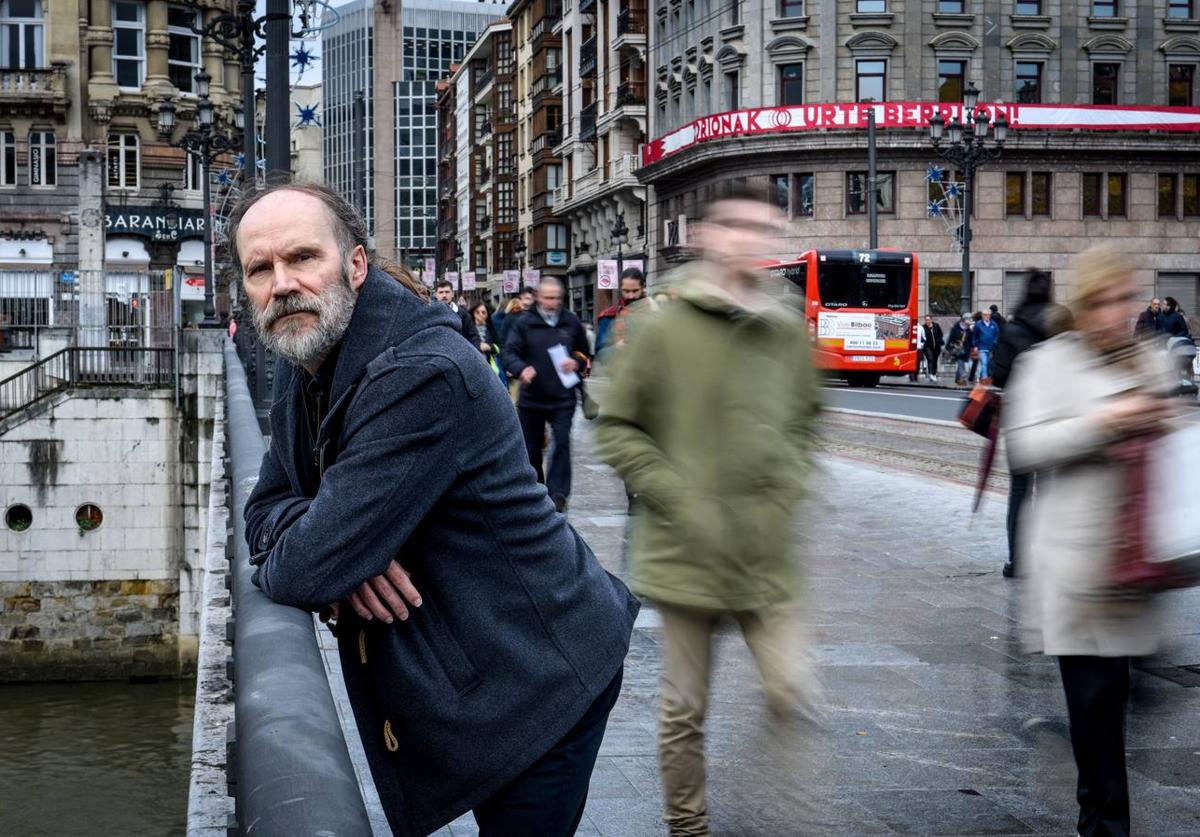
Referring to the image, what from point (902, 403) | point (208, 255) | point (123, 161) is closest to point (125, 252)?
Result: point (123, 161)

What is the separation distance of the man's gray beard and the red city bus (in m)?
33.5

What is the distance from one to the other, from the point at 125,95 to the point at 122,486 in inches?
782

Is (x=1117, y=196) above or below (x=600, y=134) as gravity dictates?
below

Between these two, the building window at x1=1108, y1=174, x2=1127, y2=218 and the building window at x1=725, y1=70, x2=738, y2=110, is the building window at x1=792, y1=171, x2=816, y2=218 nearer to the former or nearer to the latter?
the building window at x1=725, y1=70, x2=738, y2=110

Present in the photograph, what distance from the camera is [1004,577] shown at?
9.65m

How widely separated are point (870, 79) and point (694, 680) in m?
48.2

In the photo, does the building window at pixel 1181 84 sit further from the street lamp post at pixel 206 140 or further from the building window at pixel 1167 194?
the street lamp post at pixel 206 140

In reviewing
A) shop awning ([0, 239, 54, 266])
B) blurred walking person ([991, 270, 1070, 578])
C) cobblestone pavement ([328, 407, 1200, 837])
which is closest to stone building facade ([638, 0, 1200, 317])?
→ shop awning ([0, 239, 54, 266])

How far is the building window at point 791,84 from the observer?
51.3 metres

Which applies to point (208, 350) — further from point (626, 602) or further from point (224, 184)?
point (626, 602)

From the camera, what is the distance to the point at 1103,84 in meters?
51.2

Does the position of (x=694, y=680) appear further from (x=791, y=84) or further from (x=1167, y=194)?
(x=1167, y=194)

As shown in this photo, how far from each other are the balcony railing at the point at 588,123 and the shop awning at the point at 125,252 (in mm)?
24933

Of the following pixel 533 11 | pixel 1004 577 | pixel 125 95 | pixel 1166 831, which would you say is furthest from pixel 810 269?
pixel 533 11
